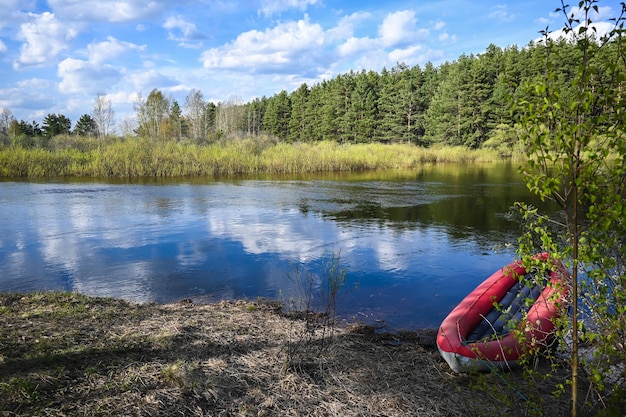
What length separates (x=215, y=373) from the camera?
3596 mm

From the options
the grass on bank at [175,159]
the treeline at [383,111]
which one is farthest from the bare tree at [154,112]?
the grass on bank at [175,159]

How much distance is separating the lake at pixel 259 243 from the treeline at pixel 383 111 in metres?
21.0

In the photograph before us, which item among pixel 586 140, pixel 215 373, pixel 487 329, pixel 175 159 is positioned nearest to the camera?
pixel 586 140

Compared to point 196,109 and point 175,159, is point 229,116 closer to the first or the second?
point 196,109

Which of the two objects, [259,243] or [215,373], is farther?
[259,243]

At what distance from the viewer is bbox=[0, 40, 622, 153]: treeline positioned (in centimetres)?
4469

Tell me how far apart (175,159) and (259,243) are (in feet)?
59.5

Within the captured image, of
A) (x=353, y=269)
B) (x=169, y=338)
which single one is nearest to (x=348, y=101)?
(x=353, y=269)

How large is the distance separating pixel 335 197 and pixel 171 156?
13.3 metres

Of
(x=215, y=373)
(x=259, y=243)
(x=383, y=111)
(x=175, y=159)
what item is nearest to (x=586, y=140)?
(x=215, y=373)

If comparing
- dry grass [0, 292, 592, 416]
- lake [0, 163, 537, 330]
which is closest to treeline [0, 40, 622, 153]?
lake [0, 163, 537, 330]

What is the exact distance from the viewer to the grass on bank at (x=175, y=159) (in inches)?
997

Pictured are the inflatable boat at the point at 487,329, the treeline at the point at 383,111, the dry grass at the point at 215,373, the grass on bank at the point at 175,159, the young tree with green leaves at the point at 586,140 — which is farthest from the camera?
the treeline at the point at 383,111

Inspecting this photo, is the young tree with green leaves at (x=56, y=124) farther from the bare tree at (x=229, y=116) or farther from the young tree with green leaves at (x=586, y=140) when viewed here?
the young tree with green leaves at (x=586, y=140)
